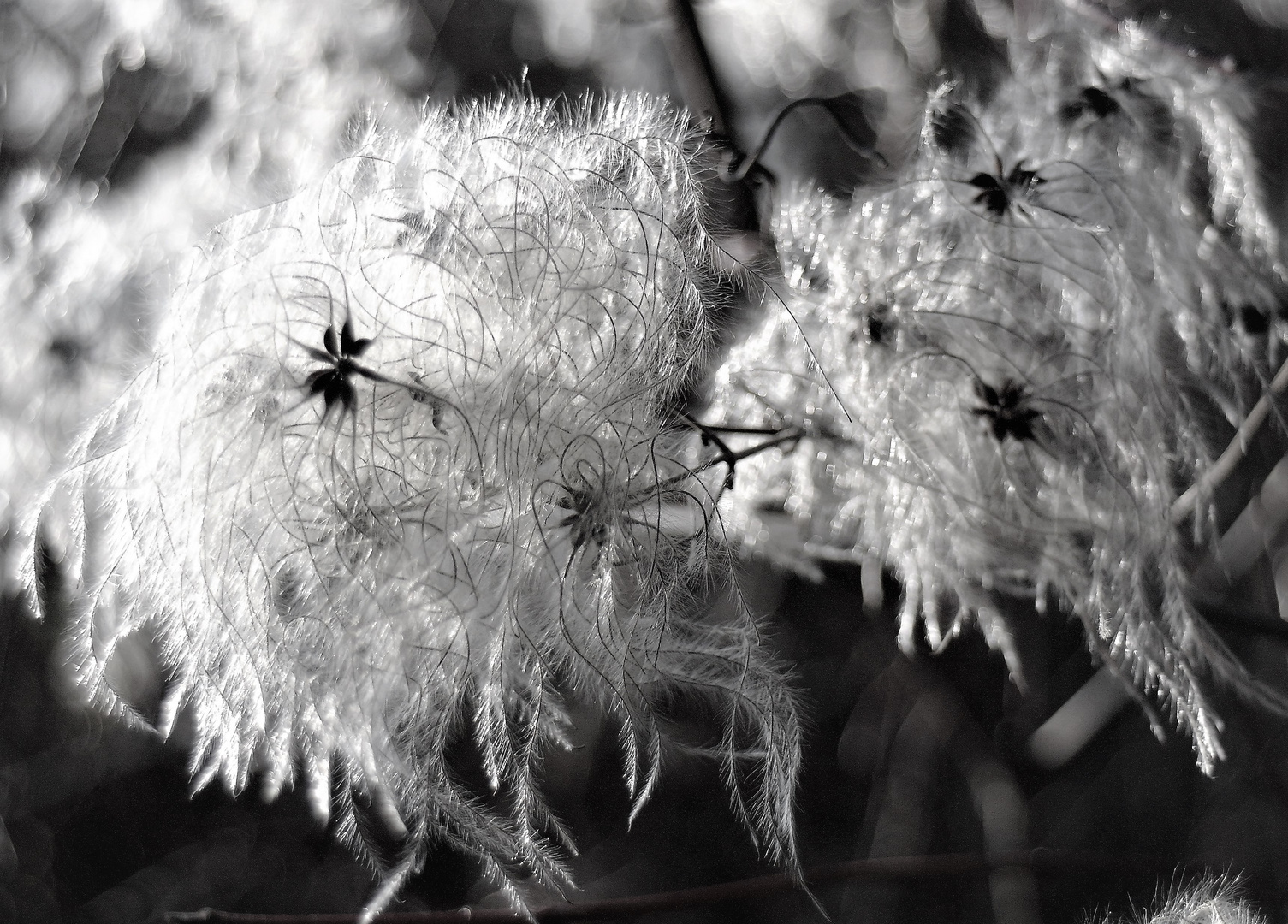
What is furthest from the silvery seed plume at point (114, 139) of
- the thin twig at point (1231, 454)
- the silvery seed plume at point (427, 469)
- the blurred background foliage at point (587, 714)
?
the thin twig at point (1231, 454)

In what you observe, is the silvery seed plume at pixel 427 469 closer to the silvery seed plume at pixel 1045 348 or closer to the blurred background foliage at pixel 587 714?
the silvery seed plume at pixel 1045 348

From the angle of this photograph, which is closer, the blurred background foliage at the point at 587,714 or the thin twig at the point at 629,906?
the thin twig at the point at 629,906

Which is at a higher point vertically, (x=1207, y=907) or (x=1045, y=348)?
(x=1045, y=348)

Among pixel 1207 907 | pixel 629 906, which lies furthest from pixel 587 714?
pixel 1207 907

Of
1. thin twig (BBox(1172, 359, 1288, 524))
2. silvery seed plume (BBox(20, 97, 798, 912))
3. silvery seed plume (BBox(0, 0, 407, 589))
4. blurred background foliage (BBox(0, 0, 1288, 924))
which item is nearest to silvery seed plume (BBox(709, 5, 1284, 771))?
thin twig (BBox(1172, 359, 1288, 524))

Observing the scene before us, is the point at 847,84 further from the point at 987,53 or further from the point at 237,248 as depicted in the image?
the point at 237,248

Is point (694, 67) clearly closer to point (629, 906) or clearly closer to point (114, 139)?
point (629, 906)
